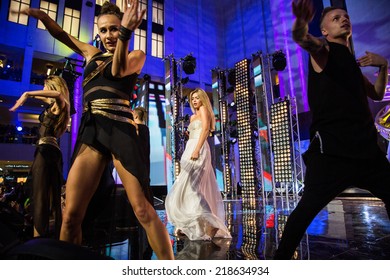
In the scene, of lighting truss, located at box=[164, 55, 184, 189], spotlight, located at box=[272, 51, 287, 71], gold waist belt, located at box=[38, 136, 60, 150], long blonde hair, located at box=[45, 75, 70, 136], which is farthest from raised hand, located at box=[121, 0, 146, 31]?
lighting truss, located at box=[164, 55, 184, 189]

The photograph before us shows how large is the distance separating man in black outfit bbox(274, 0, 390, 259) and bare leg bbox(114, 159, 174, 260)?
2.12 ft

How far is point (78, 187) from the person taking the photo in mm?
1514

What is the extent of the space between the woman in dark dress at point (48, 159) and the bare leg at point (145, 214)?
146cm

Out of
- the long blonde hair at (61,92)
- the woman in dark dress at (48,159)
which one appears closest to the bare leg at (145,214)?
the woman in dark dress at (48,159)

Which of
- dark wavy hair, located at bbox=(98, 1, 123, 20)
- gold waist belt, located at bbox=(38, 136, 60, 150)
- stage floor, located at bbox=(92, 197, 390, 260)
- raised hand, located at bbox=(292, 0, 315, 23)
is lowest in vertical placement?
stage floor, located at bbox=(92, 197, 390, 260)

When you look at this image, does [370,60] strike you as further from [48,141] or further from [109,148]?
[48,141]

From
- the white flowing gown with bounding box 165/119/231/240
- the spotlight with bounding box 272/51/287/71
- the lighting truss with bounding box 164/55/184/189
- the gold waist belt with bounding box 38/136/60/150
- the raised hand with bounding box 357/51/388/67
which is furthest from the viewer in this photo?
the lighting truss with bounding box 164/55/184/189

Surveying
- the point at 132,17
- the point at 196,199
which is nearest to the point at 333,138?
the point at 132,17

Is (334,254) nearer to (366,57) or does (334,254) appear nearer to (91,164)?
(366,57)

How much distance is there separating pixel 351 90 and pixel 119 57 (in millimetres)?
1340

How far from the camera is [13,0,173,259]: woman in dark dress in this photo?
1.48 meters

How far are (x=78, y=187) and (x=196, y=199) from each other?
1.75 meters

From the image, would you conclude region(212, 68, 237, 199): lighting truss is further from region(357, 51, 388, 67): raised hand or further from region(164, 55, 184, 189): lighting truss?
region(357, 51, 388, 67): raised hand
